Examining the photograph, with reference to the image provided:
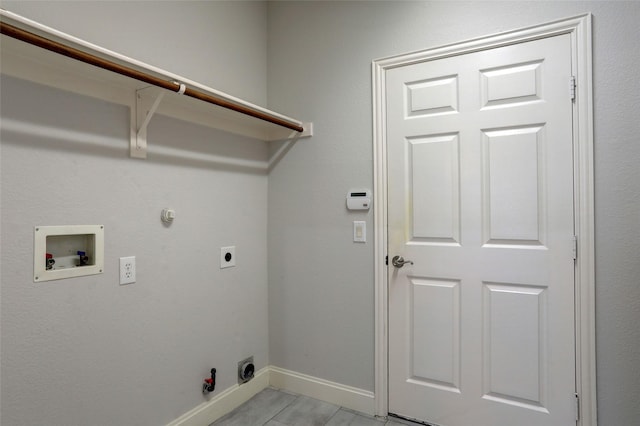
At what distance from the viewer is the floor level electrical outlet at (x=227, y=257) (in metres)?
2.17

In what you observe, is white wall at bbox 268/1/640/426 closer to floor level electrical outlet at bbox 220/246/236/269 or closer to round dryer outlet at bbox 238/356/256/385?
round dryer outlet at bbox 238/356/256/385

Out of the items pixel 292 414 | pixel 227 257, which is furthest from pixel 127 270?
pixel 292 414

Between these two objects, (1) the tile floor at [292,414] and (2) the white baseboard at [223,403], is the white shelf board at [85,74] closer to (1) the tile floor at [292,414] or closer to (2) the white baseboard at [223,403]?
(2) the white baseboard at [223,403]

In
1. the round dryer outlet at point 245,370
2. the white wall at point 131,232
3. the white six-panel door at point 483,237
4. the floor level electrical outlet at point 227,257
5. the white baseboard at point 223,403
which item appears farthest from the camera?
the round dryer outlet at point 245,370

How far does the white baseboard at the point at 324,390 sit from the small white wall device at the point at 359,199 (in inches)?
43.4

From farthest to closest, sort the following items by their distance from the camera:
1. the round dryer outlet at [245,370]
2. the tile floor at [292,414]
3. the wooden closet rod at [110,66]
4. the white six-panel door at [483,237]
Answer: the round dryer outlet at [245,370] → the tile floor at [292,414] → the white six-panel door at [483,237] → the wooden closet rod at [110,66]

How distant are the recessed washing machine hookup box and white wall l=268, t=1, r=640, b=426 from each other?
3.80ft

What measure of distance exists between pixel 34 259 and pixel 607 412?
2485 mm

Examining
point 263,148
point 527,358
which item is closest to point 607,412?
point 527,358

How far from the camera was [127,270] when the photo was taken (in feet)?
5.48

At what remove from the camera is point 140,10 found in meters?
1.73

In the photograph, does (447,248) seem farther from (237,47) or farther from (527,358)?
(237,47)

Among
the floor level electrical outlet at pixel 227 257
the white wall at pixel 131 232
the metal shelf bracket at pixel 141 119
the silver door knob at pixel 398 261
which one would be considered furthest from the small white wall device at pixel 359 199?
the metal shelf bracket at pixel 141 119

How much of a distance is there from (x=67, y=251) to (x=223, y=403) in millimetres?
1233
